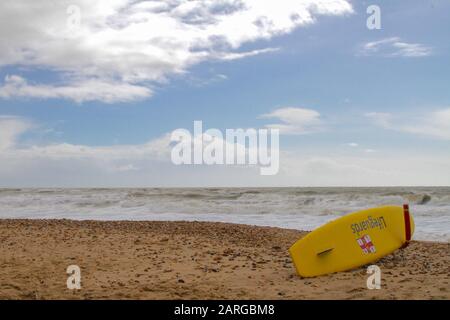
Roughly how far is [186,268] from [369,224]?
250 centimetres

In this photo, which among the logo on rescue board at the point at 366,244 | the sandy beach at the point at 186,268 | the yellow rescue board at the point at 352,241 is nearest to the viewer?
the sandy beach at the point at 186,268

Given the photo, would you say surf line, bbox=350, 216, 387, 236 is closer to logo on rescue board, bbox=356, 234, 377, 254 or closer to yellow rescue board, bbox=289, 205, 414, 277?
yellow rescue board, bbox=289, 205, 414, 277

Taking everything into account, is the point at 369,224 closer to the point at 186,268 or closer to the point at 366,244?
the point at 366,244

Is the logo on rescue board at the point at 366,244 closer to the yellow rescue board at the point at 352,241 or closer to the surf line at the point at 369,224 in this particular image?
the yellow rescue board at the point at 352,241

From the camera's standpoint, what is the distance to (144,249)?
7.40 m

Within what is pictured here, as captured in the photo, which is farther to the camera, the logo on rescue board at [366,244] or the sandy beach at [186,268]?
the logo on rescue board at [366,244]

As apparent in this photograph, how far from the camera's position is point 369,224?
609cm

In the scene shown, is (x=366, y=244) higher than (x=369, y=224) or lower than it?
lower

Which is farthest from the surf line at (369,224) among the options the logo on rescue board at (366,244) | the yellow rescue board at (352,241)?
the logo on rescue board at (366,244)

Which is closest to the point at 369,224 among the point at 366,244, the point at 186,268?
the point at 366,244

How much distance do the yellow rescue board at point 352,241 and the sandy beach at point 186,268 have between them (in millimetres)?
182

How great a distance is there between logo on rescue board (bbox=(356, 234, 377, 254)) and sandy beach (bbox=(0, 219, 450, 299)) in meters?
0.26

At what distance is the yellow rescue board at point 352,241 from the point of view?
569 centimetres

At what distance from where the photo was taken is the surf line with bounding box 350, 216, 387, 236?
600cm
